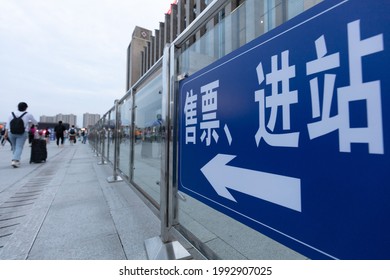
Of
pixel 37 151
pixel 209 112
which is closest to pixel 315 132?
pixel 209 112

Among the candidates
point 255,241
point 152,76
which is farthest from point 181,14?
point 255,241

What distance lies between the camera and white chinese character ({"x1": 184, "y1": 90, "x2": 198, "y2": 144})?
1212 millimetres

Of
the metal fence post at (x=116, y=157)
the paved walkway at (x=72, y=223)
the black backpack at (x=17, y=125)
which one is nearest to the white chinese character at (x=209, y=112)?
the paved walkway at (x=72, y=223)

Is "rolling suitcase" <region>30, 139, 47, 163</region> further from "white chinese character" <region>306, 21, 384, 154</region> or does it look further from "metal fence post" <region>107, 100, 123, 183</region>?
"white chinese character" <region>306, 21, 384, 154</region>

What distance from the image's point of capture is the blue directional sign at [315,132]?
1.67ft

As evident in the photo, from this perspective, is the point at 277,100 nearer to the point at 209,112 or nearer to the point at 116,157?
the point at 209,112

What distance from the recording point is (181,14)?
62.4 ft

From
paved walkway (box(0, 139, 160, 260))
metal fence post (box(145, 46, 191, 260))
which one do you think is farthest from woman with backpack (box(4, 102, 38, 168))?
metal fence post (box(145, 46, 191, 260))

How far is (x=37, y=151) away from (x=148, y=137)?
4870 millimetres

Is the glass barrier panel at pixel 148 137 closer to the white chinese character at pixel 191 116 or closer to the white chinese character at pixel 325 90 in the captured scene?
the white chinese character at pixel 191 116

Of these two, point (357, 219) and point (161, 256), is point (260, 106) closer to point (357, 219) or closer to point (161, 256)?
point (357, 219)

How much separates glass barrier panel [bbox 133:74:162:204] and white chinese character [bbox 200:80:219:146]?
2.18ft

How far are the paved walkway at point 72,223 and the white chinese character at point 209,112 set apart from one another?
96cm

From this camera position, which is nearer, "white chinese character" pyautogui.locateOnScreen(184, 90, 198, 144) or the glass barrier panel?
"white chinese character" pyautogui.locateOnScreen(184, 90, 198, 144)
